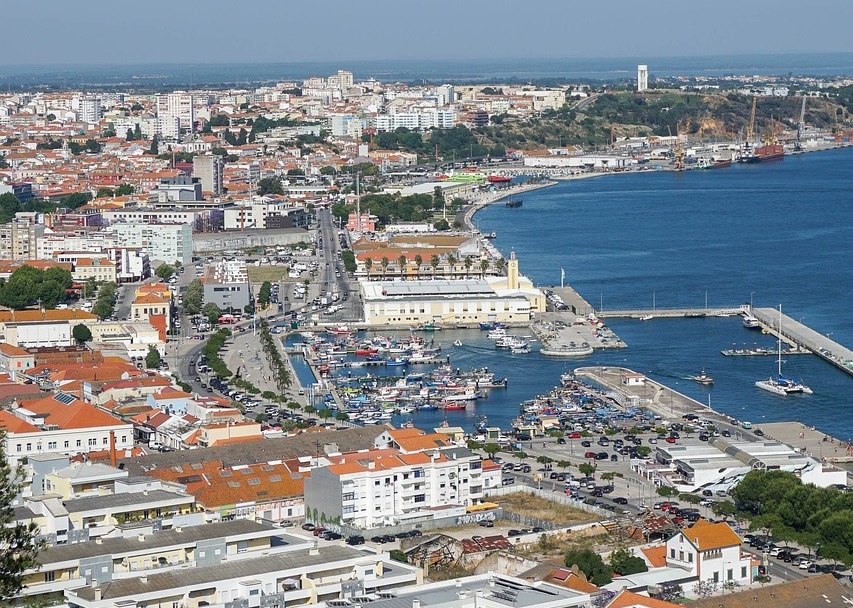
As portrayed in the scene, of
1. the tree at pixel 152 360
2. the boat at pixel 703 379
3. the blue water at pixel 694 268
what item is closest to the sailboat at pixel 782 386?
the blue water at pixel 694 268

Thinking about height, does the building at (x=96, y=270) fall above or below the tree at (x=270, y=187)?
above

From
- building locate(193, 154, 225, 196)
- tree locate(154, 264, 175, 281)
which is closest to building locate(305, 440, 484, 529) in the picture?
tree locate(154, 264, 175, 281)

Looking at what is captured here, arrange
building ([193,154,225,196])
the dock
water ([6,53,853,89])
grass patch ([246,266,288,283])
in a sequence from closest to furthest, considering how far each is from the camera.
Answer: the dock, grass patch ([246,266,288,283]), building ([193,154,225,196]), water ([6,53,853,89])

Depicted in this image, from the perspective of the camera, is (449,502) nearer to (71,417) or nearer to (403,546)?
(403,546)

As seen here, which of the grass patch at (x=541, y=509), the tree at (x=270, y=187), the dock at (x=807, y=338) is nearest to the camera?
the grass patch at (x=541, y=509)

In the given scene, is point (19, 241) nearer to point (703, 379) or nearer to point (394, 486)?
point (703, 379)

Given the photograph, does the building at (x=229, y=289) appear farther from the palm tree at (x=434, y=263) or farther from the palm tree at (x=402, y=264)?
the palm tree at (x=434, y=263)

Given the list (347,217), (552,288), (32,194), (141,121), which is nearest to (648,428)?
(552,288)

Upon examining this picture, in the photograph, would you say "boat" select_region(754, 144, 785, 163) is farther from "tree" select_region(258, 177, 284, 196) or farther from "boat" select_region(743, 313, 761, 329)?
"boat" select_region(743, 313, 761, 329)
